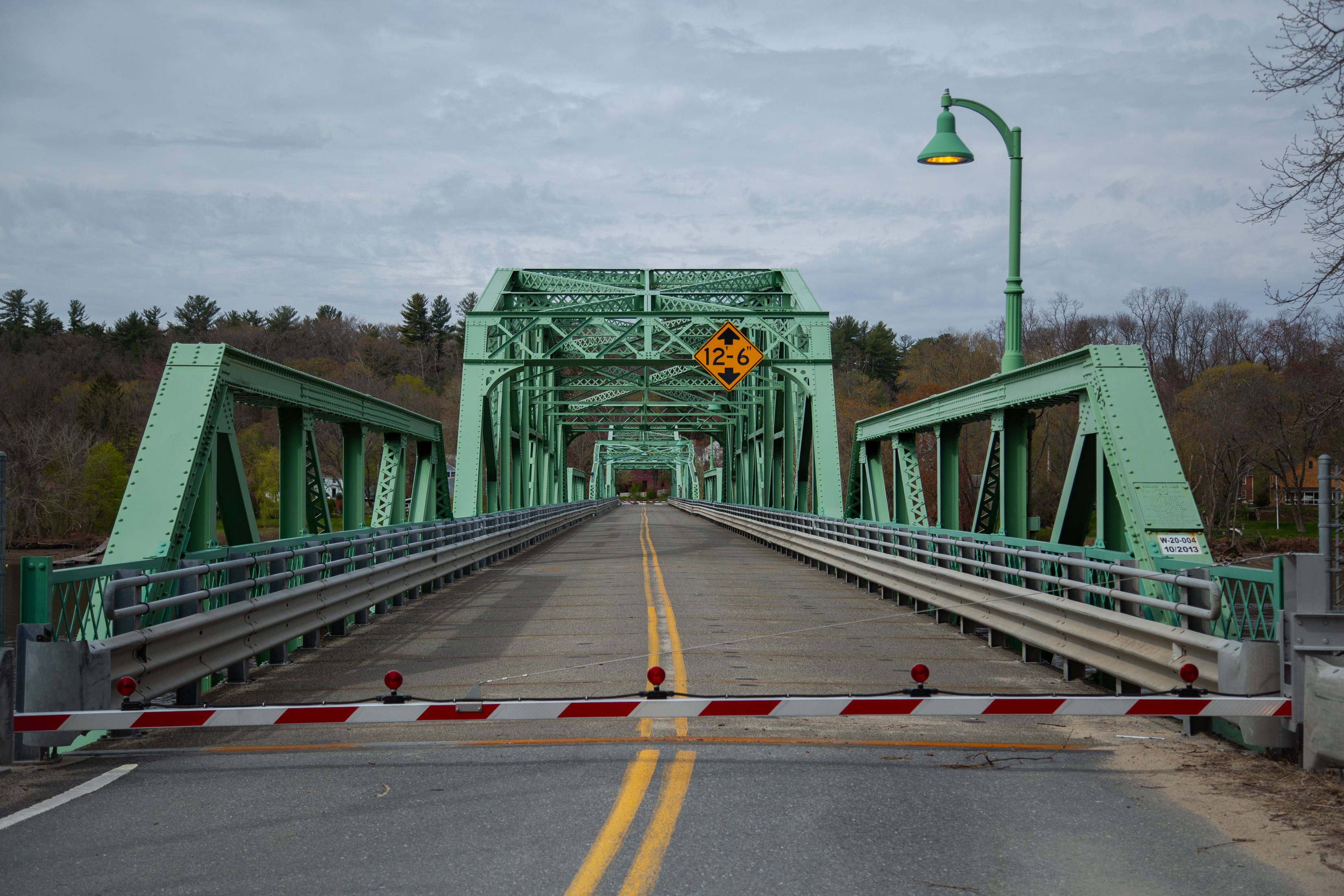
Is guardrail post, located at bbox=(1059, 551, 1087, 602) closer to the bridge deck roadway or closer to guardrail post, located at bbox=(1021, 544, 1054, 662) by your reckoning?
guardrail post, located at bbox=(1021, 544, 1054, 662)

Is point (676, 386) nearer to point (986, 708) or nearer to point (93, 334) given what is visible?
point (986, 708)

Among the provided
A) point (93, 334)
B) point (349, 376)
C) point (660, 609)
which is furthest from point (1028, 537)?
point (93, 334)

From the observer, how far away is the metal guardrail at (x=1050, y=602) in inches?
277

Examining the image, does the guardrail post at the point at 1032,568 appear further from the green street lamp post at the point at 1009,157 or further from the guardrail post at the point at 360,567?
the guardrail post at the point at 360,567

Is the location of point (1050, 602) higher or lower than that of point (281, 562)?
lower

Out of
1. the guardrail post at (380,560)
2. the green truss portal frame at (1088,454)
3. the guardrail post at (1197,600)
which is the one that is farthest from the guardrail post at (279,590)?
the green truss portal frame at (1088,454)

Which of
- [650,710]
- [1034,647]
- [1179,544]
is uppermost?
[1179,544]

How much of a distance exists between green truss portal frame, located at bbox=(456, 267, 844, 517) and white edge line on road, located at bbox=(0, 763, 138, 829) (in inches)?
746

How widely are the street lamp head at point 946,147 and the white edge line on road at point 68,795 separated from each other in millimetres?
10724

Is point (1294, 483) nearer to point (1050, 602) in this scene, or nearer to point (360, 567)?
point (1050, 602)

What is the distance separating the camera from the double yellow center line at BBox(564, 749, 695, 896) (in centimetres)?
437

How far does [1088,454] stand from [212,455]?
8111mm

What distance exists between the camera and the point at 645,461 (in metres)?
120

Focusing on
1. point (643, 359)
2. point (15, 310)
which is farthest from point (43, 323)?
point (643, 359)
